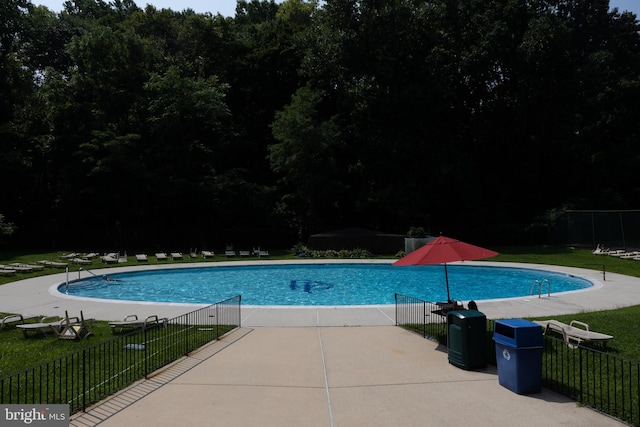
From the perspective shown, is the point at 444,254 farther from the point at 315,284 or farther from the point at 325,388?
the point at 315,284

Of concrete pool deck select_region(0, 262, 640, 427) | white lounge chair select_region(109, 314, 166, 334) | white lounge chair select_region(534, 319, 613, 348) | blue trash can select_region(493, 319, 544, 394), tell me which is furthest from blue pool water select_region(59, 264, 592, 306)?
blue trash can select_region(493, 319, 544, 394)

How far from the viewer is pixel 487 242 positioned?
41500 millimetres

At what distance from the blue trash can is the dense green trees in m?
32.9

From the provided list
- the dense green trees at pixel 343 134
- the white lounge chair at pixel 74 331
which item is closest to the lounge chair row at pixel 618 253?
the dense green trees at pixel 343 134

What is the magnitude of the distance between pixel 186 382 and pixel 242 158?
147ft

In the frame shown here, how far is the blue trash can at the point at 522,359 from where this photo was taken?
689cm

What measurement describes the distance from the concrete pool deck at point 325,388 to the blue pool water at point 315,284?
26.7ft

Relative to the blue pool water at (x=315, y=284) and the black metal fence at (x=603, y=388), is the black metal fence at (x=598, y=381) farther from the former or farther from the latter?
the blue pool water at (x=315, y=284)

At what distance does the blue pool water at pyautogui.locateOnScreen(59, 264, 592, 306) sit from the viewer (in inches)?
791

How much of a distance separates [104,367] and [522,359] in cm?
725

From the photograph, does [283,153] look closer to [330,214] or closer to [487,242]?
[330,214]

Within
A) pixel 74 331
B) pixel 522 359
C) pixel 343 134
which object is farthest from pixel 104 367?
pixel 343 134

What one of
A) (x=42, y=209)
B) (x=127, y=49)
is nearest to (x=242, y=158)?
(x=127, y=49)

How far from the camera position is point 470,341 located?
26.7 feet
